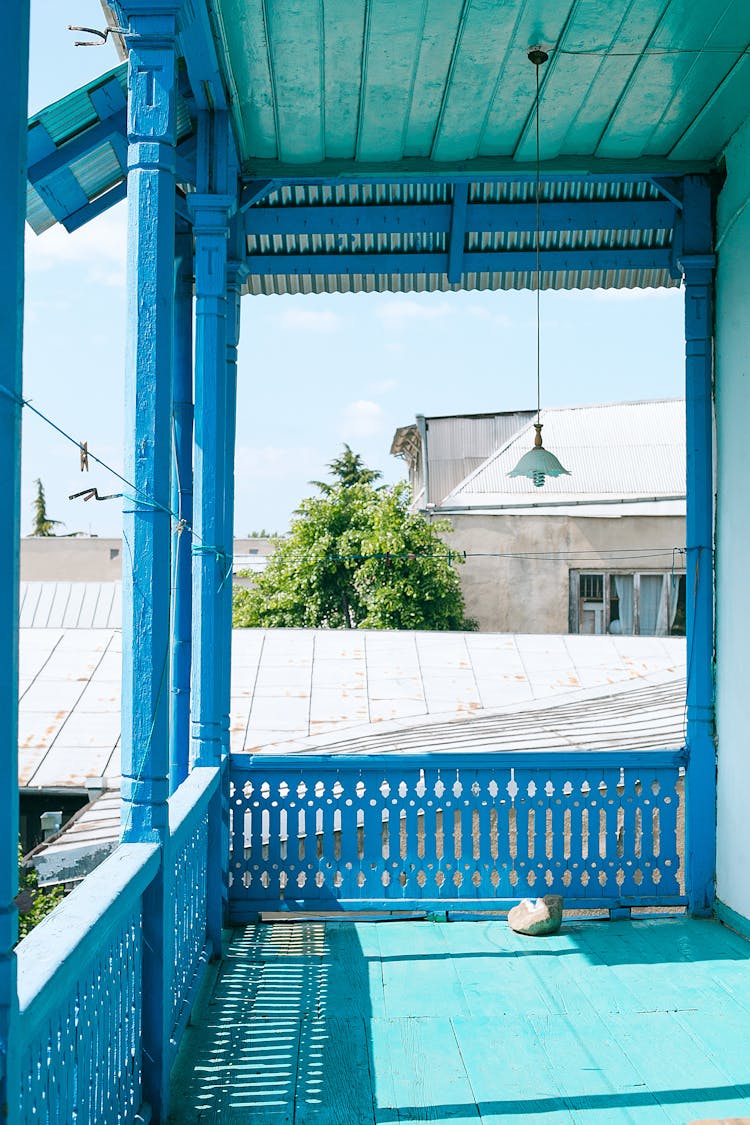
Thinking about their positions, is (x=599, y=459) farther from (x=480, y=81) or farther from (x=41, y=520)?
(x=41, y=520)

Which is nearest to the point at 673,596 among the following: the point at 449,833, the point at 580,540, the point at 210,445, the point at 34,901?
the point at 580,540

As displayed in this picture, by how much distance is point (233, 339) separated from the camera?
603cm

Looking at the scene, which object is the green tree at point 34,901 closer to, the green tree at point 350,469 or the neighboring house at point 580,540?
the neighboring house at point 580,540

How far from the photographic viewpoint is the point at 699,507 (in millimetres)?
5914

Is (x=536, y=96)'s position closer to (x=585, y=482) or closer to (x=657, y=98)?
(x=657, y=98)

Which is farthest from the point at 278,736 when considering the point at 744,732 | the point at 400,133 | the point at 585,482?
the point at 585,482

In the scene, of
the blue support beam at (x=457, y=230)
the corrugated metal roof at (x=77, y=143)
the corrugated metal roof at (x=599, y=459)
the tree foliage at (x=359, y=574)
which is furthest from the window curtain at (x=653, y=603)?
the corrugated metal roof at (x=77, y=143)

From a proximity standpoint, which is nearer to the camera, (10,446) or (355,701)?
(10,446)

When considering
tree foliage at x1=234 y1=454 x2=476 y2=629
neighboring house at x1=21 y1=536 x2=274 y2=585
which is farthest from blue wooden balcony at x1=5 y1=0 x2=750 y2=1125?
neighboring house at x1=21 y1=536 x2=274 y2=585

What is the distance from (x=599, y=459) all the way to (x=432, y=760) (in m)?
18.7

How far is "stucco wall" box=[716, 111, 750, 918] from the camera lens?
17.8 ft

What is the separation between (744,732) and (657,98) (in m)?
3.14

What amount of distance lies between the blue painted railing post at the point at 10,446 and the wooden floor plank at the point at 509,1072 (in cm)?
212

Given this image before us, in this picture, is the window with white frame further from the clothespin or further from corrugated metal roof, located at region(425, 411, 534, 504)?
the clothespin
